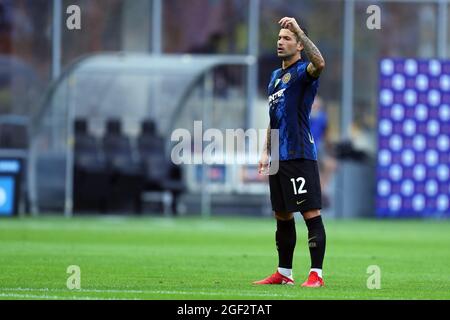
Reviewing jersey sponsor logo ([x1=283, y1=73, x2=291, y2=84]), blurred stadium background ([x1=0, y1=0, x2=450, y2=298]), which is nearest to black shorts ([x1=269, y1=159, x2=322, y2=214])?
jersey sponsor logo ([x1=283, y1=73, x2=291, y2=84])

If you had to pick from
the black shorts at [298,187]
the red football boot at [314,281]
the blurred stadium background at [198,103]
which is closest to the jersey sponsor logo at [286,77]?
the black shorts at [298,187]

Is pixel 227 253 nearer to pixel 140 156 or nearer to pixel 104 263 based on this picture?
pixel 104 263

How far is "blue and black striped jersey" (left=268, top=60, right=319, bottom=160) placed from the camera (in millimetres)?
12359

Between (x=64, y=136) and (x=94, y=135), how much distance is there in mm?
682

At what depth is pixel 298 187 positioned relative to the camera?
12.3 meters

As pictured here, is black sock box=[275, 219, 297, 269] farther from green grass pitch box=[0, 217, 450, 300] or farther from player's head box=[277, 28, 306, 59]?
player's head box=[277, 28, 306, 59]

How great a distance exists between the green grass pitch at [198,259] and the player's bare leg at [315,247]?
138 millimetres

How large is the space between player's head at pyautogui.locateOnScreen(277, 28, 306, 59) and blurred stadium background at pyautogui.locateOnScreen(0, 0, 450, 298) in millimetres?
14384

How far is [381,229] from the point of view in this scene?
25.6 m

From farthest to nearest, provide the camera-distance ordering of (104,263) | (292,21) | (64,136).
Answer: (64,136) < (104,263) < (292,21)

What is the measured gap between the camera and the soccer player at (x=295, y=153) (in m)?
12.3

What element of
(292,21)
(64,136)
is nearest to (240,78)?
(64,136)

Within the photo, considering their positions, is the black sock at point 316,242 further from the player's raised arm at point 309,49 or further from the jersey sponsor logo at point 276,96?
the player's raised arm at point 309,49
